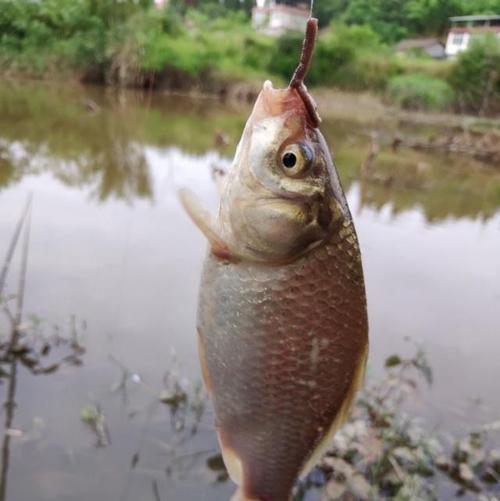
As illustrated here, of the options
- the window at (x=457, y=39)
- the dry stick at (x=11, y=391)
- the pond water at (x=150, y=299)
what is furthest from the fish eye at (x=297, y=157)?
the window at (x=457, y=39)

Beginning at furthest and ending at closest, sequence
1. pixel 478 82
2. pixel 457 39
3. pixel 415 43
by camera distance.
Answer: pixel 478 82
pixel 415 43
pixel 457 39

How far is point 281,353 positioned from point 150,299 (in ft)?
12.7

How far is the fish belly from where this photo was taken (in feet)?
4.01

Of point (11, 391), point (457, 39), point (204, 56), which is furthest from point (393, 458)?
point (204, 56)

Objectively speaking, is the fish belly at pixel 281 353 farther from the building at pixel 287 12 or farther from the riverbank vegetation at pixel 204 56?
the riverbank vegetation at pixel 204 56

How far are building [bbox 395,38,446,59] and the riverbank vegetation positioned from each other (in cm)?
50

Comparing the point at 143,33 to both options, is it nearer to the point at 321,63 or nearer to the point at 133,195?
the point at 321,63

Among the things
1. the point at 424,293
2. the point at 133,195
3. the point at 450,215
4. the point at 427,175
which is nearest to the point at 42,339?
the point at 424,293

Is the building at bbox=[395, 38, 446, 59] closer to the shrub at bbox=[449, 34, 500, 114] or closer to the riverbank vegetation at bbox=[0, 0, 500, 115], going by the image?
the riverbank vegetation at bbox=[0, 0, 500, 115]

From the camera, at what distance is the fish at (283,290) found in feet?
4.02

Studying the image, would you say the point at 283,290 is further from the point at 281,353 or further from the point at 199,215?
the point at 199,215

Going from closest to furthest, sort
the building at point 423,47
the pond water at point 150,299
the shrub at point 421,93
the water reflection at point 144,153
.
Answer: the pond water at point 150,299 → the water reflection at point 144,153 → the building at point 423,47 → the shrub at point 421,93

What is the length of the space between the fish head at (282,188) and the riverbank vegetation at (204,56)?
2385 centimetres

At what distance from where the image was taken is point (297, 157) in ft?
4.09
